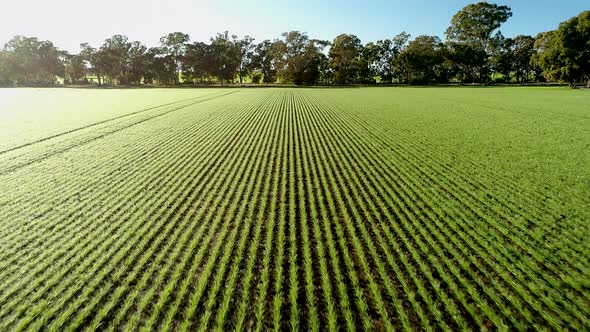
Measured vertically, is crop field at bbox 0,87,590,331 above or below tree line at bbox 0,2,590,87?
below

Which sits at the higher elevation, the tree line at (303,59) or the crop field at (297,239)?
the tree line at (303,59)

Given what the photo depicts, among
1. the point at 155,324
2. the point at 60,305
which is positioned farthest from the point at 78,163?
the point at 155,324

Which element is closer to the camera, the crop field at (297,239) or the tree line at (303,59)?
the crop field at (297,239)

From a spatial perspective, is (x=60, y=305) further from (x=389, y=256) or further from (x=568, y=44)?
(x=568, y=44)

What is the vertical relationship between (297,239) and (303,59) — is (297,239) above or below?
below

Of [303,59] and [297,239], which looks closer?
[297,239]
